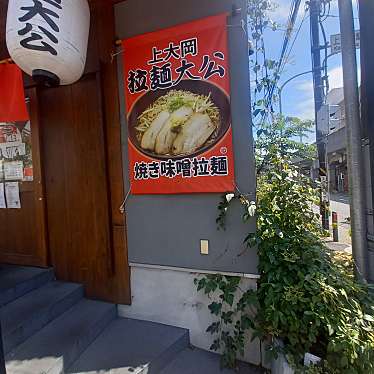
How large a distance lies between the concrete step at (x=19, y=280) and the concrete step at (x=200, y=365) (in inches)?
64.6

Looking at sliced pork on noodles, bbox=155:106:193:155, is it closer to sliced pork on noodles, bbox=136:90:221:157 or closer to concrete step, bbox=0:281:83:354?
sliced pork on noodles, bbox=136:90:221:157

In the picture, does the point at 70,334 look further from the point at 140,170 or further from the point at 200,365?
the point at 140,170

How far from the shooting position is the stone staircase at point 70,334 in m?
2.30

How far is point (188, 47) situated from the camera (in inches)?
107

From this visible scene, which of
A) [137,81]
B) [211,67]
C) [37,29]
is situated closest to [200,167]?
[211,67]

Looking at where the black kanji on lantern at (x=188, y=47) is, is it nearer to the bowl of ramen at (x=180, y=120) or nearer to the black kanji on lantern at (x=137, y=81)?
the bowl of ramen at (x=180, y=120)

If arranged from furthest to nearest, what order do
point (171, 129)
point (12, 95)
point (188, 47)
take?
point (12, 95) → point (171, 129) → point (188, 47)

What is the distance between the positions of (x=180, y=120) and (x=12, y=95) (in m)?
1.86

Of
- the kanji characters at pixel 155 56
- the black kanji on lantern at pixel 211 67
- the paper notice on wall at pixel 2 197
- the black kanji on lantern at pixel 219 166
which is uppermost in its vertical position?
the kanji characters at pixel 155 56

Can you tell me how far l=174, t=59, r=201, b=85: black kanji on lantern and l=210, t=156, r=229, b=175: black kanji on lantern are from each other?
0.79 metres

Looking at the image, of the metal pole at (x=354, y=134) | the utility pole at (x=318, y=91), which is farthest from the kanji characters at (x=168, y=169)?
the utility pole at (x=318, y=91)

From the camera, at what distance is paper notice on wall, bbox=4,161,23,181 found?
3574 millimetres

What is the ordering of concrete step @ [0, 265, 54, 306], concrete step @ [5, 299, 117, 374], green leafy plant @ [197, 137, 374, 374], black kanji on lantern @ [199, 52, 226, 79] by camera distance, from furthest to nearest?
concrete step @ [0, 265, 54, 306], black kanji on lantern @ [199, 52, 226, 79], concrete step @ [5, 299, 117, 374], green leafy plant @ [197, 137, 374, 374]

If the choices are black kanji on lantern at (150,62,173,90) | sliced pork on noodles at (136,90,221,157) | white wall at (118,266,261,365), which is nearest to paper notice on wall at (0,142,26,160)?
sliced pork on noodles at (136,90,221,157)
